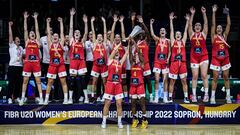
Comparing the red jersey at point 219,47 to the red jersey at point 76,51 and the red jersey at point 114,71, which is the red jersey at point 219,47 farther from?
the red jersey at point 76,51

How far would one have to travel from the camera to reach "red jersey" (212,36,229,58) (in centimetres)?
1222

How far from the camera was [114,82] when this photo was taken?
1156cm

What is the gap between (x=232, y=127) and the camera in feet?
38.9

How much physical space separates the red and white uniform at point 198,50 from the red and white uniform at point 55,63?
3308mm

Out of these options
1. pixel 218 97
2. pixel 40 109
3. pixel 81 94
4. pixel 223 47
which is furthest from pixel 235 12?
pixel 40 109

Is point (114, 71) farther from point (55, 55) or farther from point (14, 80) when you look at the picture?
point (14, 80)

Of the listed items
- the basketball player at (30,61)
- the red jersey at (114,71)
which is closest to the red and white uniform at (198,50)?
the red jersey at (114,71)

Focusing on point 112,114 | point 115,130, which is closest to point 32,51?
point 112,114

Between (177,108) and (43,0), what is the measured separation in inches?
341

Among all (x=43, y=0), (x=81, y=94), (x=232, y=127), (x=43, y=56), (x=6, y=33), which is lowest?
(x=232, y=127)

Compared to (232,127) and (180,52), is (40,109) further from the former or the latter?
(232,127)

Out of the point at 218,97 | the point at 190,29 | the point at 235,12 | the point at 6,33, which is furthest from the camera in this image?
the point at 235,12

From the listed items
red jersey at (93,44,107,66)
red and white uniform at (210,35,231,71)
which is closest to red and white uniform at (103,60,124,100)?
red jersey at (93,44,107,66)

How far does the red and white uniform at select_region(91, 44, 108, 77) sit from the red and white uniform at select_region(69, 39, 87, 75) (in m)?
0.28
